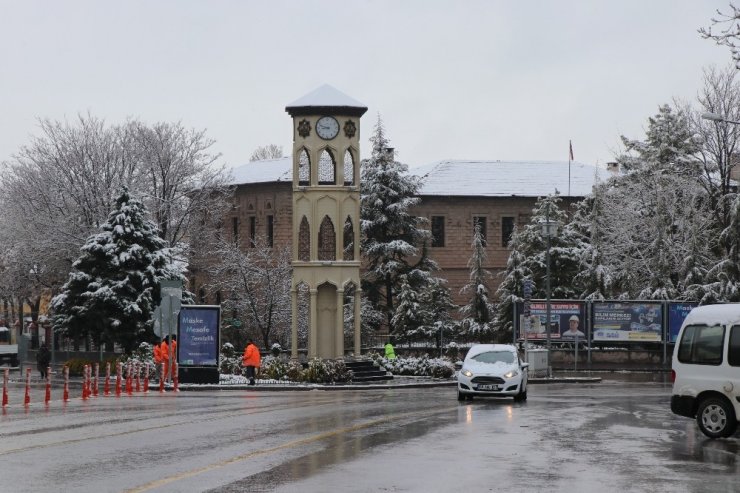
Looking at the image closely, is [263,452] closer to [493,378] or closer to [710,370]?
[710,370]

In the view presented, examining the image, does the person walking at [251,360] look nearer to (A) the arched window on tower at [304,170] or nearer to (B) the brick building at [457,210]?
(A) the arched window on tower at [304,170]

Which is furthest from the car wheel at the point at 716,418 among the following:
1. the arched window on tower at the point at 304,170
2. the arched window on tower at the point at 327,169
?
the arched window on tower at the point at 304,170

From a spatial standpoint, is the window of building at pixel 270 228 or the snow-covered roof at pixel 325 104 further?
the window of building at pixel 270 228

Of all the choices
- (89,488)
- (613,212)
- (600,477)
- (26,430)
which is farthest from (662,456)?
(613,212)

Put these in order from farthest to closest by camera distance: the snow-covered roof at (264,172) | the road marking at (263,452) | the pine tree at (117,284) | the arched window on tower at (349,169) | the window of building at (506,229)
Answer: the window of building at (506,229) < the snow-covered roof at (264,172) < the pine tree at (117,284) < the arched window on tower at (349,169) < the road marking at (263,452)

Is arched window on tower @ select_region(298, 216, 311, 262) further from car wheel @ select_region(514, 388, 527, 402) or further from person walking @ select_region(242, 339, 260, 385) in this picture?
car wheel @ select_region(514, 388, 527, 402)

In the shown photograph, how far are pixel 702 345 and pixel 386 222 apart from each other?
52836mm

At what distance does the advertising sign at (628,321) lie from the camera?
57.6m

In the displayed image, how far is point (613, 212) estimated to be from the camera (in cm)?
6731

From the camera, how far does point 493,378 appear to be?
1257 inches

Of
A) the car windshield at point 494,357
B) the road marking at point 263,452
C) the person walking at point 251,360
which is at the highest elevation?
the car windshield at point 494,357

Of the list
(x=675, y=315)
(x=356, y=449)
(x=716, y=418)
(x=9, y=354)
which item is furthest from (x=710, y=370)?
(x=9, y=354)

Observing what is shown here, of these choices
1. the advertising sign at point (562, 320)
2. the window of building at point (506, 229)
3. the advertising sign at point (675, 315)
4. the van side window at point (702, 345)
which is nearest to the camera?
the van side window at point (702, 345)

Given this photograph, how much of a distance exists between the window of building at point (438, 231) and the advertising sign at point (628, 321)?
1185 inches
